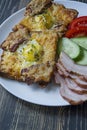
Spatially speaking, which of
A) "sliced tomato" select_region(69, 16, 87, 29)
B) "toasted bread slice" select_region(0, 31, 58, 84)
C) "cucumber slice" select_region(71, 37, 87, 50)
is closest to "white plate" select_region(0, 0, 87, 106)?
"toasted bread slice" select_region(0, 31, 58, 84)

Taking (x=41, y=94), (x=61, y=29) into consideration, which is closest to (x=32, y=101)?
(x=41, y=94)

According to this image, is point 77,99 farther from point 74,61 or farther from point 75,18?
point 75,18

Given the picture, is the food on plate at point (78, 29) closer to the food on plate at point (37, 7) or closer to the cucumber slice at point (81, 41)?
the cucumber slice at point (81, 41)

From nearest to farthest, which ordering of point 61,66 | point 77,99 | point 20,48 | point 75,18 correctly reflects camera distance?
1. point 77,99
2. point 61,66
3. point 20,48
4. point 75,18

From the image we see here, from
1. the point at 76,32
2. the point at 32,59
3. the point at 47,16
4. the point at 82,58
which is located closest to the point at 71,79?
the point at 82,58

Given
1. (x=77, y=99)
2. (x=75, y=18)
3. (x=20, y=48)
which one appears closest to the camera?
(x=77, y=99)

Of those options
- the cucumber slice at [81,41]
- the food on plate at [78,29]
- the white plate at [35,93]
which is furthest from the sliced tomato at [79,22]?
the white plate at [35,93]
